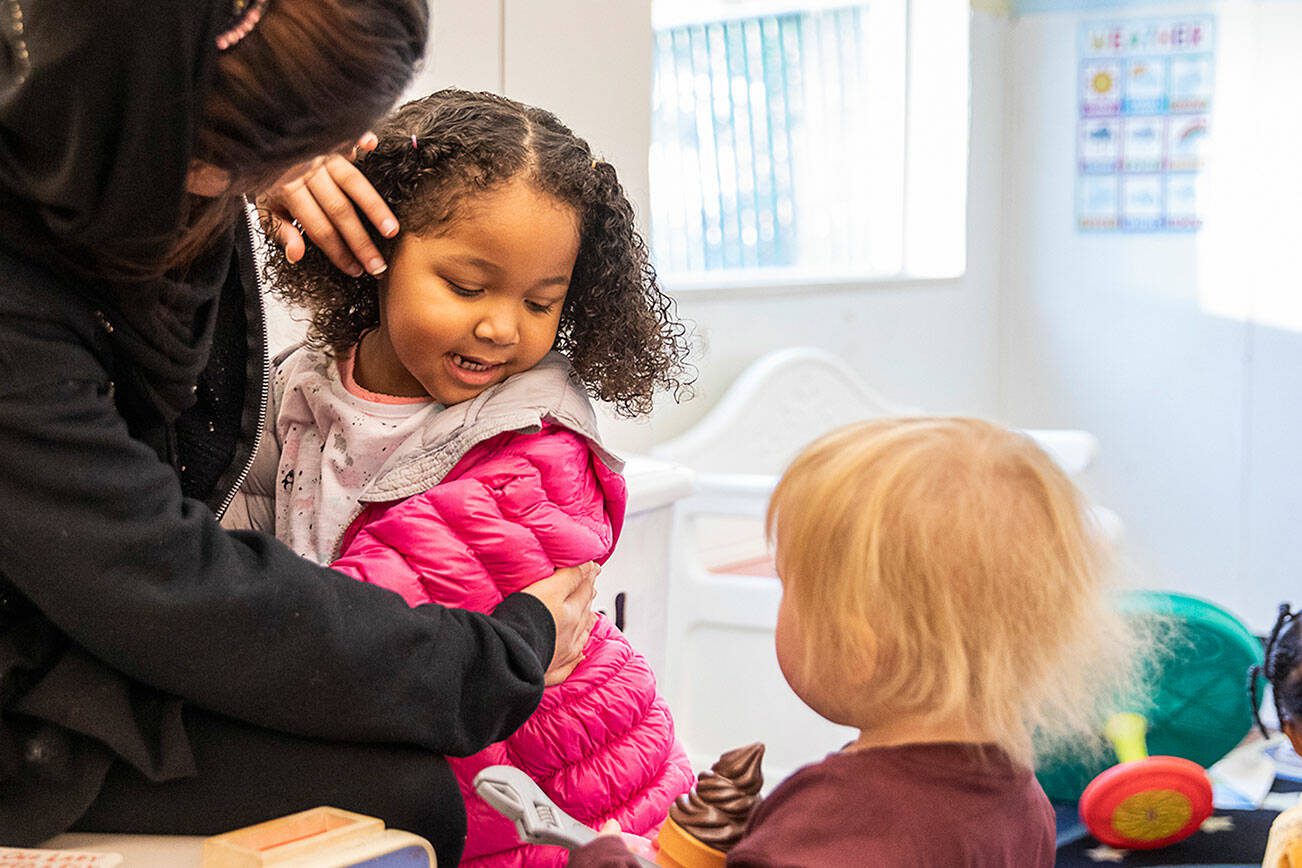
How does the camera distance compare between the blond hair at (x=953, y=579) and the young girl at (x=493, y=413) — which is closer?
the blond hair at (x=953, y=579)

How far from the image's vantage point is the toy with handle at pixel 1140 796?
2.31 m

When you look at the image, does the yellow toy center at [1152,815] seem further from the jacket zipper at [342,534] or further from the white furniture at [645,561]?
the jacket zipper at [342,534]

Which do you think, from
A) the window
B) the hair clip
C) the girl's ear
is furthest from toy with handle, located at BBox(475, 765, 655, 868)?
the window

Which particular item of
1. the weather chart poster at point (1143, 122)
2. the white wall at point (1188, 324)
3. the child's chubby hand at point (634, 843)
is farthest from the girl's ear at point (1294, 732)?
the weather chart poster at point (1143, 122)

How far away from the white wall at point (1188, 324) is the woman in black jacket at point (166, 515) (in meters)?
3.72

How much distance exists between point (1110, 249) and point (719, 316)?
5.73 ft

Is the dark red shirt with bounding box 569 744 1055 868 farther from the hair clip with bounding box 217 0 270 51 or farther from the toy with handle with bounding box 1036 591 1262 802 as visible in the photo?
the toy with handle with bounding box 1036 591 1262 802

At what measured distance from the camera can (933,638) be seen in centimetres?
98

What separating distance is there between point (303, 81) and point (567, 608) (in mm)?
555

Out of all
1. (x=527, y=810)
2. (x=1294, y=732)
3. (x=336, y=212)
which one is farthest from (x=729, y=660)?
(x=527, y=810)

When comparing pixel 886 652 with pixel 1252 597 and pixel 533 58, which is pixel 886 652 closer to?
pixel 533 58

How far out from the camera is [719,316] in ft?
12.0

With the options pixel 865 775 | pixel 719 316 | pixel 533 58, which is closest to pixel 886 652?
pixel 865 775

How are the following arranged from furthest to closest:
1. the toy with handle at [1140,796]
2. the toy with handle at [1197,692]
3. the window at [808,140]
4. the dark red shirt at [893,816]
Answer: the window at [808,140], the toy with handle at [1197,692], the toy with handle at [1140,796], the dark red shirt at [893,816]
